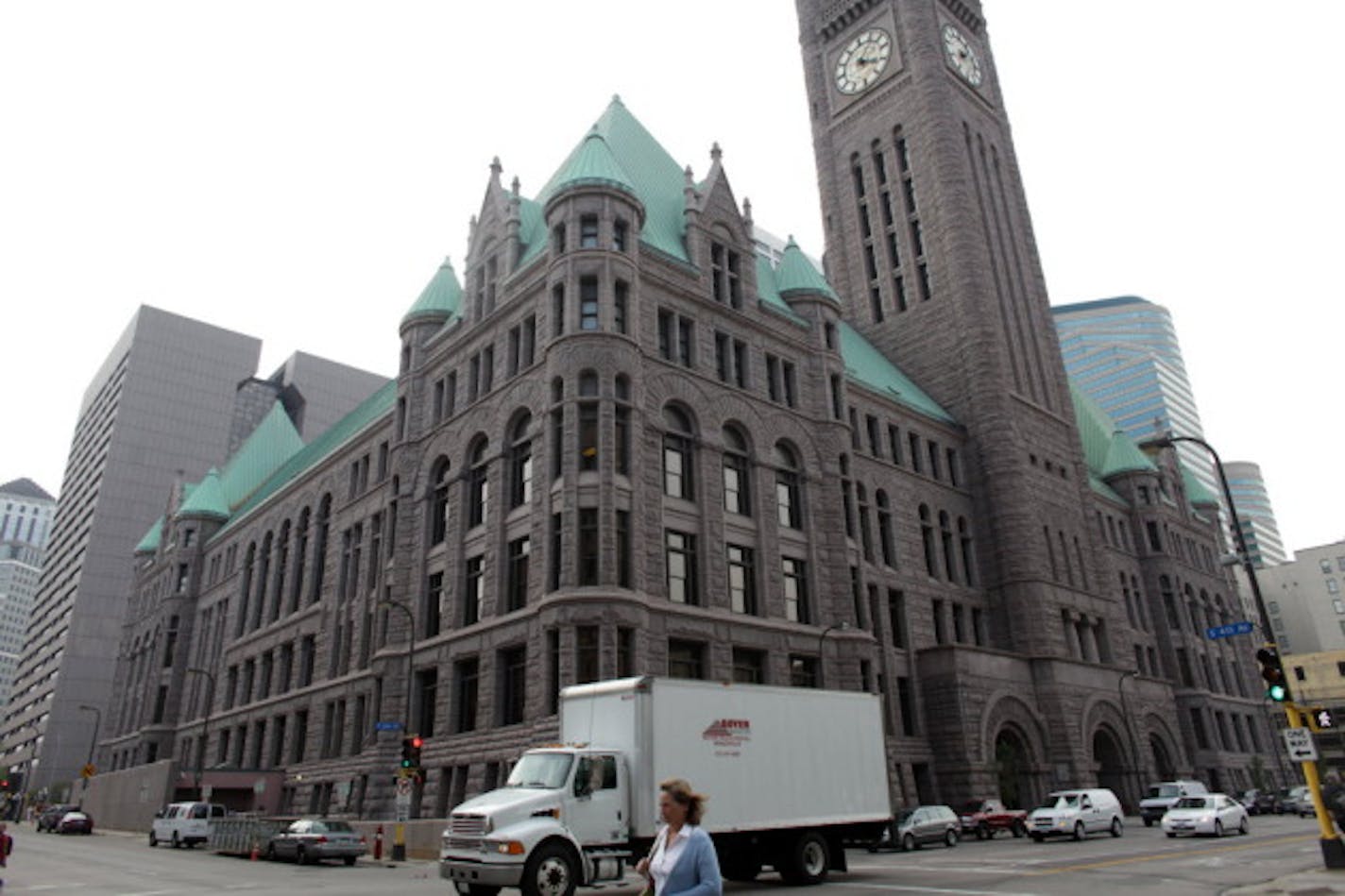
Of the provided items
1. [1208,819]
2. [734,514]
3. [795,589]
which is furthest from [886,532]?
[1208,819]

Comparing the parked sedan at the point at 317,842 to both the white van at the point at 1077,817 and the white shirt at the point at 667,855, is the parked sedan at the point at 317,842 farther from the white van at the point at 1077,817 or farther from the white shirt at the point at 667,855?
the white shirt at the point at 667,855

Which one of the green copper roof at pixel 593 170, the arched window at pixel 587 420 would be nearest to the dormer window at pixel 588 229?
the green copper roof at pixel 593 170

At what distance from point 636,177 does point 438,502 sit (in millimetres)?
18313

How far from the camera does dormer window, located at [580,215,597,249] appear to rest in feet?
131

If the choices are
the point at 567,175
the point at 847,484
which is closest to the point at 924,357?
the point at 847,484

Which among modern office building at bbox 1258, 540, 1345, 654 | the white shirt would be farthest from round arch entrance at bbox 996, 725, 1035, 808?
modern office building at bbox 1258, 540, 1345, 654

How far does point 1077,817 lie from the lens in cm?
3234

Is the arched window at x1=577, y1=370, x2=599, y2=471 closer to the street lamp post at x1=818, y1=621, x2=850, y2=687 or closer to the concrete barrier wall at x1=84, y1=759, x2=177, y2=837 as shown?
the street lamp post at x1=818, y1=621, x2=850, y2=687

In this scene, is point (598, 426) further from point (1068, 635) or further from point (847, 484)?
point (1068, 635)

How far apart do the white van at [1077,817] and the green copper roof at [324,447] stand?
37035 mm

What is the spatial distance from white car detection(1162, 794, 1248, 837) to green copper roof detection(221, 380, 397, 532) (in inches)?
1593

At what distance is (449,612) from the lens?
4044 centimetres

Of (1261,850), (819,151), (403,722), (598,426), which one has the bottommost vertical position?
(1261,850)

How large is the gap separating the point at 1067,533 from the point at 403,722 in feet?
130
